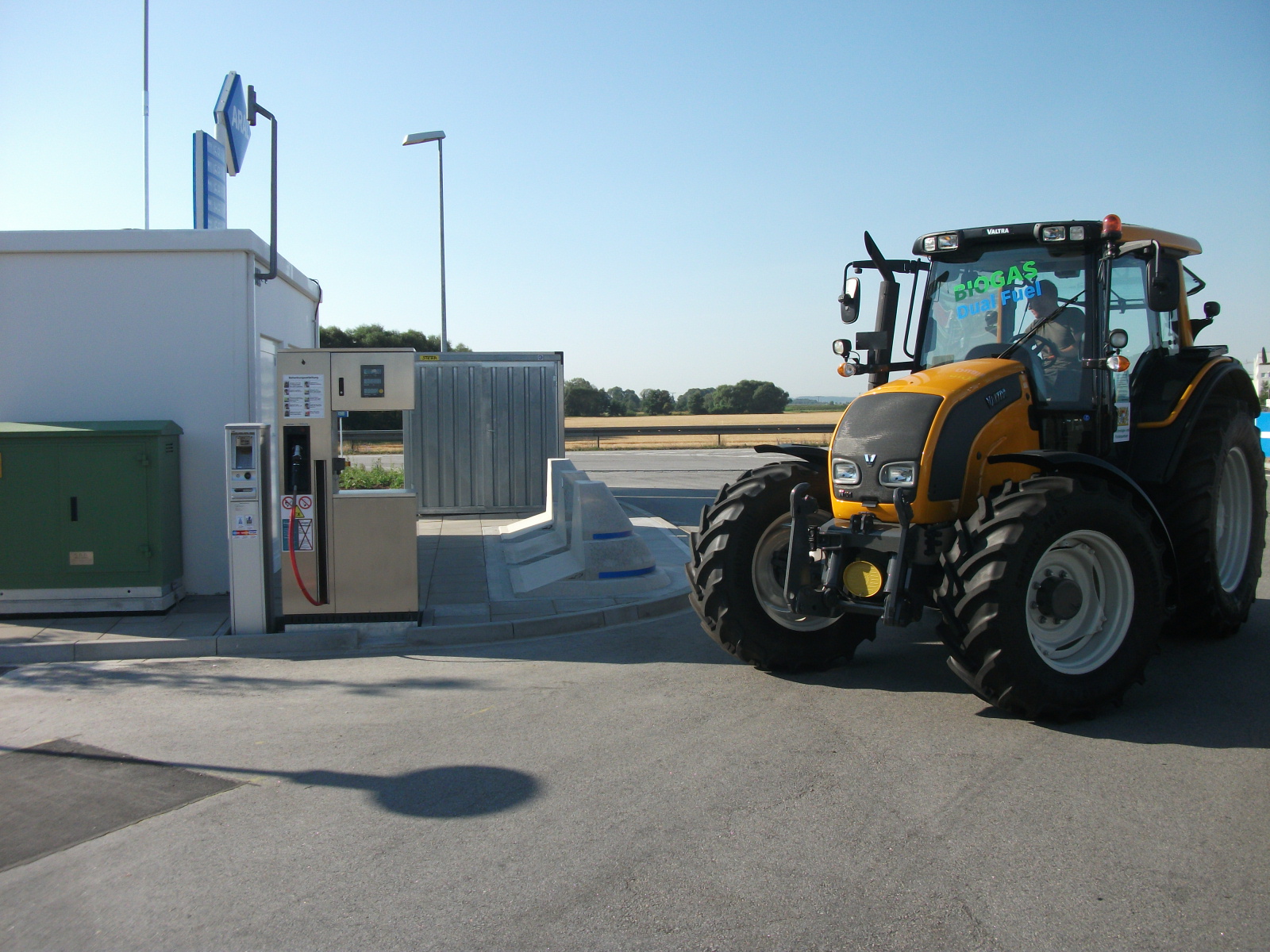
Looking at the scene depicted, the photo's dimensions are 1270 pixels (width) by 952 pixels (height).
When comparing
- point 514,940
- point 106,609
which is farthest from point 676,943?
point 106,609

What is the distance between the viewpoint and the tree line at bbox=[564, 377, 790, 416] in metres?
66.9

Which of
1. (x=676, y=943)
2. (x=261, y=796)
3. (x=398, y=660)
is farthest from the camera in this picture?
(x=398, y=660)

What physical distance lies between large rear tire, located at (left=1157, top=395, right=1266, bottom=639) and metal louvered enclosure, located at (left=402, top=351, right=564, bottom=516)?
32.8ft

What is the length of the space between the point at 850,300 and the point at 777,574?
195 centimetres

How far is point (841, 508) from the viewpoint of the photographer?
18.8 ft

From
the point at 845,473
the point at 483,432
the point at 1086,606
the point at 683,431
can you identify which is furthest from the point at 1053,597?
the point at 683,431

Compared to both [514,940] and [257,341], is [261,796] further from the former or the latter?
[257,341]

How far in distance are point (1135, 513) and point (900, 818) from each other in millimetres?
2600

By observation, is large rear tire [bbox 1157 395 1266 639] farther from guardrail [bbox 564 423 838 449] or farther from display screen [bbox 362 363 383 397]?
guardrail [bbox 564 423 838 449]

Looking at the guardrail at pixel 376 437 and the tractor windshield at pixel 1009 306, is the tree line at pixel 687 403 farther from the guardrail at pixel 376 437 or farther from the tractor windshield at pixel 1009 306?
the tractor windshield at pixel 1009 306

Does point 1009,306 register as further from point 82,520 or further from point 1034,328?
point 82,520

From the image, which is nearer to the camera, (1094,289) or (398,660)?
(1094,289)

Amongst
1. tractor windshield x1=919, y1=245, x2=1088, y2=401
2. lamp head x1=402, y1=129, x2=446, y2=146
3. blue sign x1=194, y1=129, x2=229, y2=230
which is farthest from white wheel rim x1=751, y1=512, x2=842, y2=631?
lamp head x1=402, y1=129, x2=446, y2=146

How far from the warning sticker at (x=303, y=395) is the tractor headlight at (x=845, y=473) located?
13.3 ft
